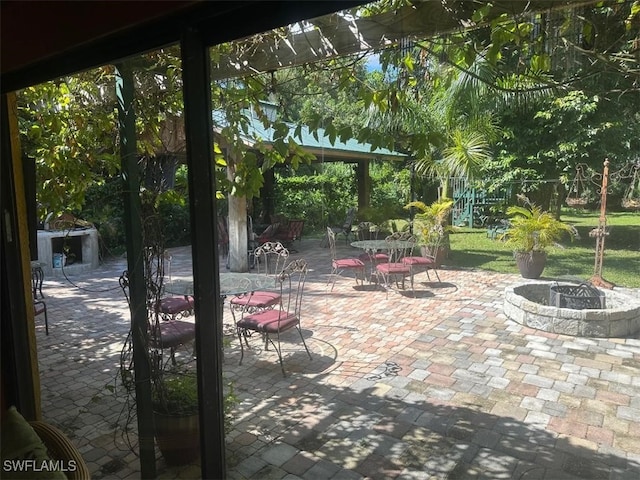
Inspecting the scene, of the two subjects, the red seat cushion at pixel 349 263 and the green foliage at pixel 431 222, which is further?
the green foliage at pixel 431 222

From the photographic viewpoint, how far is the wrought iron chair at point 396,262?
543 centimetres

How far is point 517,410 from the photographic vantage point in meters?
2.54

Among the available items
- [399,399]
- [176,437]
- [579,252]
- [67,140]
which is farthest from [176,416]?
[579,252]

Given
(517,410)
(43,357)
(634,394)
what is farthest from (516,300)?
(43,357)

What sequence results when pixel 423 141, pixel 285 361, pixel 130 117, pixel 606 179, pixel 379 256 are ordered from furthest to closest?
pixel 379 256 → pixel 285 361 → pixel 606 179 → pixel 130 117 → pixel 423 141

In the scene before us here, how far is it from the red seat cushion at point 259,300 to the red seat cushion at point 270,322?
0.34m

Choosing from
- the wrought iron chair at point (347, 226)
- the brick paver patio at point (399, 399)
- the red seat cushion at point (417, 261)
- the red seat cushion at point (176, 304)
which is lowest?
the brick paver patio at point (399, 399)

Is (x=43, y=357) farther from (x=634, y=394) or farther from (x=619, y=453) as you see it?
(x=634, y=394)

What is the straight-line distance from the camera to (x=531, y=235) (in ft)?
18.5

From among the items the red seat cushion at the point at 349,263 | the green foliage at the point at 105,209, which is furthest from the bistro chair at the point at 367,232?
the green foliage at the point at 105,209

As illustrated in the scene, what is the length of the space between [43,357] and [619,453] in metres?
3.98

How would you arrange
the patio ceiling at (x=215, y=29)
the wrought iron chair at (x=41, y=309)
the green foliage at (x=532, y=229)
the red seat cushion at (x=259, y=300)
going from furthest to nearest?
the green foliage at (x=532, y=229)
the red seat cushion at (x=259, y=300)
the wrought iron chair at (x=41, y=309)
the patio ceiling at (x=215, y=29)

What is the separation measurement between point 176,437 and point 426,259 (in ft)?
14.9

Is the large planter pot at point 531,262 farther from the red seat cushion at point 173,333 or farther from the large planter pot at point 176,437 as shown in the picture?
the large planter pot at point 176,437
